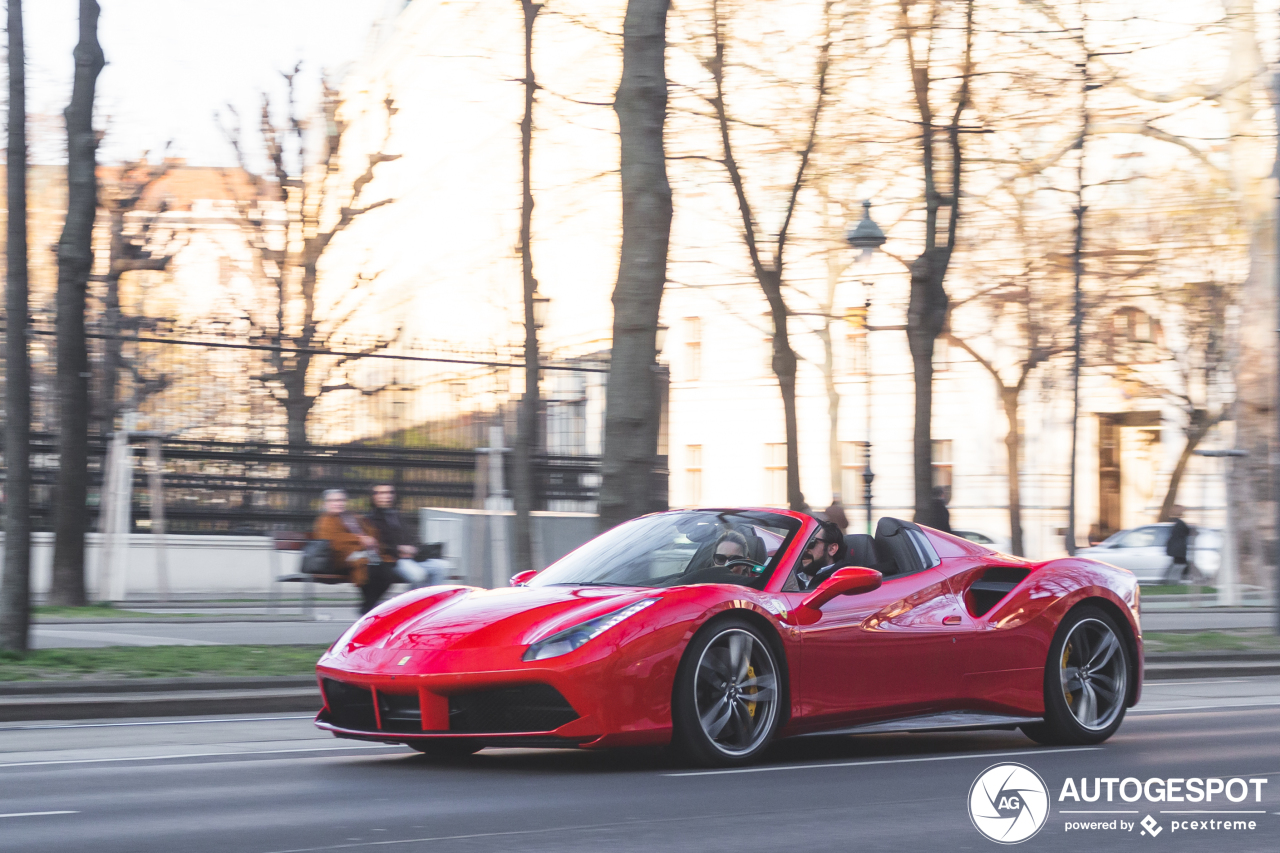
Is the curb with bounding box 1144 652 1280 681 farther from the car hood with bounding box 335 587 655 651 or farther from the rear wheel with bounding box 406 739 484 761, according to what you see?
the car hood with bounding box 335 587 655 651

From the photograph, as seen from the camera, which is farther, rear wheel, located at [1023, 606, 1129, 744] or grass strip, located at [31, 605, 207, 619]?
grass strip, located at [31, 605, 207, 619]

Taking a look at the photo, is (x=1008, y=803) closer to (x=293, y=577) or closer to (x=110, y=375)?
(x=293, y=577)

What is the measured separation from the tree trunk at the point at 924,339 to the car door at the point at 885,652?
13697mm

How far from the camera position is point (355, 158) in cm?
3391

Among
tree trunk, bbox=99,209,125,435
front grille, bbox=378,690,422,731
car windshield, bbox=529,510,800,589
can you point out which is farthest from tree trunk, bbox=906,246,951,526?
front grille, bbox=378,690,422,731

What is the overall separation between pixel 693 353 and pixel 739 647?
154ft

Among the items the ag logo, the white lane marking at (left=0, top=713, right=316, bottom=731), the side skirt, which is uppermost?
the side skirt

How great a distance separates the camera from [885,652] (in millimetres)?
8086

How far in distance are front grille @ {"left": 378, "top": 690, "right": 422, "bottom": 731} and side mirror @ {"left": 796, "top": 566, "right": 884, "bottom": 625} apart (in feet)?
6.09

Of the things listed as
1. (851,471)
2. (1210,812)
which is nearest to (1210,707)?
(1210,812)

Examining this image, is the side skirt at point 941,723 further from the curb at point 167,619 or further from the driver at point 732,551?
the curb at point 167,619

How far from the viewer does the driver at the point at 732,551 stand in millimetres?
7991
